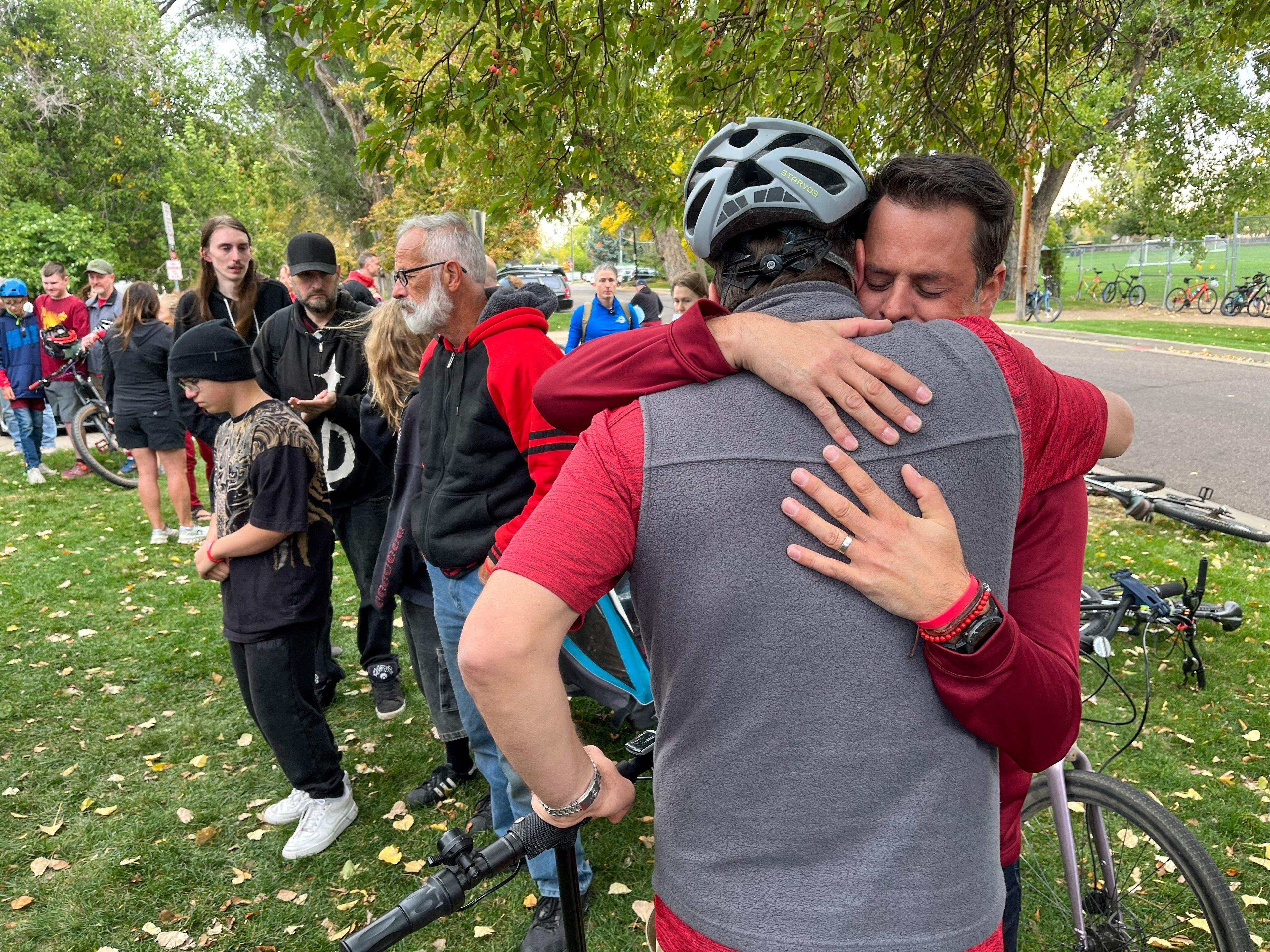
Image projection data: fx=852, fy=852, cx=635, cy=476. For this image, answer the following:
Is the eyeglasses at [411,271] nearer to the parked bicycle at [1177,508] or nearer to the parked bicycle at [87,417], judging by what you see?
the parked bicycle at [1177,508]

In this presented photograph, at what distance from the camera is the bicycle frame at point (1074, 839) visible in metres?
2.51

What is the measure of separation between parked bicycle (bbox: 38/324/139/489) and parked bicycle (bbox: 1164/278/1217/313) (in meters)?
26.2

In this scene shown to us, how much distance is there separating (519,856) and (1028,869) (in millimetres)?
2700

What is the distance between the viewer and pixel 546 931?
310cm

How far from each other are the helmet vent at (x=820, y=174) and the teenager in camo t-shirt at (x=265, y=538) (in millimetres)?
2526

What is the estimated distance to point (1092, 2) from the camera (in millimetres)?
5414

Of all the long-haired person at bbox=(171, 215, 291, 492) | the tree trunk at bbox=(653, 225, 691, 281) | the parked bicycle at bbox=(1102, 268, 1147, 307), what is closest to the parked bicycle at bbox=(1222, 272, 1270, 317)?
the parked bicycle at bbox=(1102, 268, 1147, 307)

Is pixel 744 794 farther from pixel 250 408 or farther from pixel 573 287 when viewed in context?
pixel 573 287

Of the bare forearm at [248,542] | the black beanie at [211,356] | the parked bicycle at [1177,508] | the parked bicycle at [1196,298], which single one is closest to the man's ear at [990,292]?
the bare forearm at [248,542]

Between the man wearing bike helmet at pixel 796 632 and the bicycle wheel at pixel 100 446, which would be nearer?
the man wearing bike helmet at pixel 796 632

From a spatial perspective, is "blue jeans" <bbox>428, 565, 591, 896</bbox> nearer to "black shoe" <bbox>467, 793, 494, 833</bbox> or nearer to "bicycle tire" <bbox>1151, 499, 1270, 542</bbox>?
"black shoe" <bbox>467, 793, 494, 833</bbox>

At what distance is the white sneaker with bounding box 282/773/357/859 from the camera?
3711 millimetres

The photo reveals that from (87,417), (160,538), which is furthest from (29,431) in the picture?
(160,538)

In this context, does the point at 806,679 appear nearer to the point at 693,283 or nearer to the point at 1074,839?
the point at 1074,839
